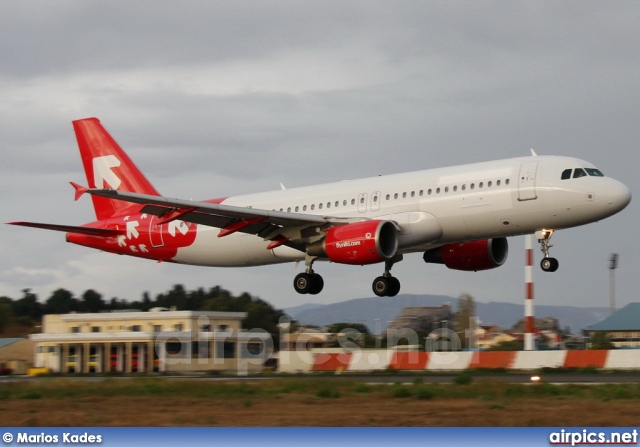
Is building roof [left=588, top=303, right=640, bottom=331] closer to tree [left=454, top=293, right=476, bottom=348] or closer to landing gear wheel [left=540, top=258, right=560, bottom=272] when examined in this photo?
tree [left=454, top=293, right=476, bottom=348]

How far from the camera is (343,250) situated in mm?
35844

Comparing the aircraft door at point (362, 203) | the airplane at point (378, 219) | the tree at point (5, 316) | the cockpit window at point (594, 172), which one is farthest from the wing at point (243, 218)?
the tree at point (5, 316)

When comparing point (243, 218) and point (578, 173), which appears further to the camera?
point (243, 218)

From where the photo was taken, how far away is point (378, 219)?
36469mm

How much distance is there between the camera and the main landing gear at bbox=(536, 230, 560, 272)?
3478cm

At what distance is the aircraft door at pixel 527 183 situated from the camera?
110 ft

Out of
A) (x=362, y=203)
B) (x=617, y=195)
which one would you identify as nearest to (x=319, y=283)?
(x=362, y=203)

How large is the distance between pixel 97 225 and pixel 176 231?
14.4 feet

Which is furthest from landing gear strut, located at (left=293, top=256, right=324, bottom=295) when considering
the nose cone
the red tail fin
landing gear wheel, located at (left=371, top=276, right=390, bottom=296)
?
the nose cone

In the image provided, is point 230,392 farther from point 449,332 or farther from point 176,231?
point 449,332

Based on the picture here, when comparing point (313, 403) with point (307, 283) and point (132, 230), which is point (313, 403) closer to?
point (307, 283)

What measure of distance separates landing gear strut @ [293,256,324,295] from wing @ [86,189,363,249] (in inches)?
36.9

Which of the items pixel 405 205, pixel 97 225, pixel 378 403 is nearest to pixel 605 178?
pixel 405 205

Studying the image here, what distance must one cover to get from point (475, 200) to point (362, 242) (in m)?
4.27
